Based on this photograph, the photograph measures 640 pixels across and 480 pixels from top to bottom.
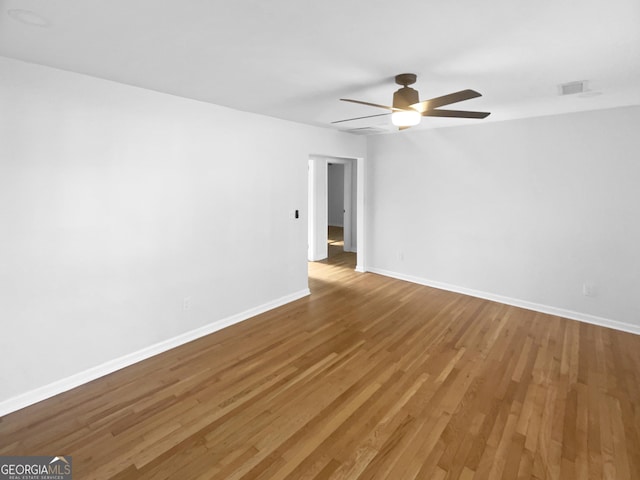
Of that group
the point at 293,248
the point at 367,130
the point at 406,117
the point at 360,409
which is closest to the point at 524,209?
the point at 367,130

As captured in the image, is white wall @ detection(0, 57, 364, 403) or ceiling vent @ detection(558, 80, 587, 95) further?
ceiling vent @ detection(558, 80, 587, 95)

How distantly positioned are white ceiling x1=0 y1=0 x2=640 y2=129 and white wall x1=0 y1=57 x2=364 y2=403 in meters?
0.32

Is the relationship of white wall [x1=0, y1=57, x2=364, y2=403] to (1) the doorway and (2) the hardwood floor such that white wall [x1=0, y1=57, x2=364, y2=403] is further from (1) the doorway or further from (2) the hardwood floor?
(1) the doorway

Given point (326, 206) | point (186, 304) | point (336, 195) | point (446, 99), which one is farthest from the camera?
point (336, 195)

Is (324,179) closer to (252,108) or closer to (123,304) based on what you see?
(252,108)

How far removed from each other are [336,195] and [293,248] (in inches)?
312

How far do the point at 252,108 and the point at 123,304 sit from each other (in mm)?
2308

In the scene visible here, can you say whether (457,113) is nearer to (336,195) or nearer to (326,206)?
(326,206)

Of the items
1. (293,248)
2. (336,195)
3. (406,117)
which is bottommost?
(293,248)

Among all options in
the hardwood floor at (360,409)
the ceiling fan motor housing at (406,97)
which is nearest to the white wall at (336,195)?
the hardwood floor at (360,409)

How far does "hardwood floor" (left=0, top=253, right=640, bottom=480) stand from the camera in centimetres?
187

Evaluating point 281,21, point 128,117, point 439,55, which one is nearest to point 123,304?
point 128,117

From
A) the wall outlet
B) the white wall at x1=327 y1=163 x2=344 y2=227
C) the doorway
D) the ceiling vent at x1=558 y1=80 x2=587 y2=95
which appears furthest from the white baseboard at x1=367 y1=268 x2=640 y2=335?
the white wall at x1=327 y1=163 x2=344 y2=227

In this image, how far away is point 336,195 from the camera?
1211 centimetres
